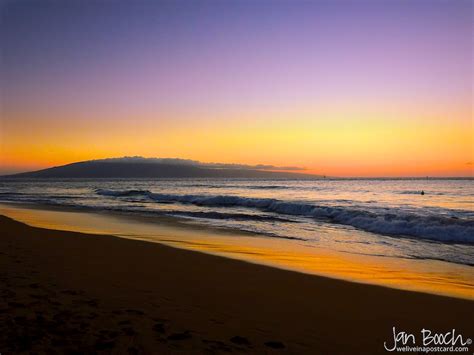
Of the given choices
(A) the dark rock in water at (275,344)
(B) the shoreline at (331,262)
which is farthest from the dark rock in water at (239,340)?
(B) the shoreline at (331,262)

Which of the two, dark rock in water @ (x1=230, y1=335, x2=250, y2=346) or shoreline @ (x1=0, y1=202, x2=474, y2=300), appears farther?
shoreline @ (x1=0, y1=202, x2=474, y2=300)

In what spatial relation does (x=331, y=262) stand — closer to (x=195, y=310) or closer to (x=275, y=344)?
(x=195, y=310)

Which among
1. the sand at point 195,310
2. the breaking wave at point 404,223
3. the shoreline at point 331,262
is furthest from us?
the breaking wave at point 404,223

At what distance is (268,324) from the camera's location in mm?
4738

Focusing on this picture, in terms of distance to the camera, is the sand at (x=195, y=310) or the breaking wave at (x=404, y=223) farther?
the breaking wave at (x=404, y=223)

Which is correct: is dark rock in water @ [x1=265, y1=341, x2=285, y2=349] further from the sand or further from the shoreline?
the shoreline

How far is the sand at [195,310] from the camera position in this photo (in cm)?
403

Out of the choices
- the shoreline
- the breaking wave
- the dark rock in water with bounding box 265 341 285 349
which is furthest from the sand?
the breaking wave

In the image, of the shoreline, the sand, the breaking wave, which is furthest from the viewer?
the breaking wave

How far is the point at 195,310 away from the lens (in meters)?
5.16

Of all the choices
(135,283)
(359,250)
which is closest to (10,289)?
(135,283)

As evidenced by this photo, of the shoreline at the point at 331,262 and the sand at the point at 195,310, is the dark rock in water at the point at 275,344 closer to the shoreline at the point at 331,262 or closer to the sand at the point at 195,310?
the sand at the point at 195,310

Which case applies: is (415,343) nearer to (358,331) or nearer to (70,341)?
(358,331)

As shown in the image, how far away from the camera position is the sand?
4.03 meters
